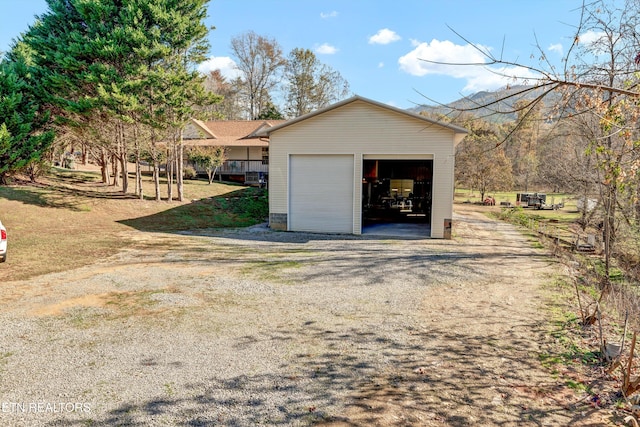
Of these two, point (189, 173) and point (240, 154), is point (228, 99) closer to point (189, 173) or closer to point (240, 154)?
point (240, 154)

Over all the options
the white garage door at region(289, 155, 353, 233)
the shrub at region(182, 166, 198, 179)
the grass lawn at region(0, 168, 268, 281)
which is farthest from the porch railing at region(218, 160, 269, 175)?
the white garage door at region(289, 155, 353, 233)

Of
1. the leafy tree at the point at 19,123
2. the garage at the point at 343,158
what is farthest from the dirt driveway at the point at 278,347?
the leafy tree at the point at 19,123

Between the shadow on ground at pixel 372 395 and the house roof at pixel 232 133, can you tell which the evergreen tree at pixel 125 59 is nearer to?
the house roof at pixel 232 133

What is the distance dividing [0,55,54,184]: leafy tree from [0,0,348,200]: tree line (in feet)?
0.11

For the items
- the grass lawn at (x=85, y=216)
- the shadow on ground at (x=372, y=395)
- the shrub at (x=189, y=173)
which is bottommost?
the shadow on ground at (x=372, y=395)

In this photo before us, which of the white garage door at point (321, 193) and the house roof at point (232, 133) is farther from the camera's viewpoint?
the house roof at point (232, 133)

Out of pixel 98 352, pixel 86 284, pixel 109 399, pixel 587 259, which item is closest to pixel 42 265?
pixel 86 284

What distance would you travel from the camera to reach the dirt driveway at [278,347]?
319cm

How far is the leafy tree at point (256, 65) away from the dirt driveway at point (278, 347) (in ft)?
117

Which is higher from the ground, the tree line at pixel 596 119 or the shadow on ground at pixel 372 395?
the tree line at pixel 596 119

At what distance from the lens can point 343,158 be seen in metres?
13.2

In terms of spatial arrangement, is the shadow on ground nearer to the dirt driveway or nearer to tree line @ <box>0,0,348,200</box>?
the dirt driveway

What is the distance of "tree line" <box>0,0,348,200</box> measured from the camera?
14844mm

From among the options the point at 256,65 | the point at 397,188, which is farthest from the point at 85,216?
the point at 256,65
